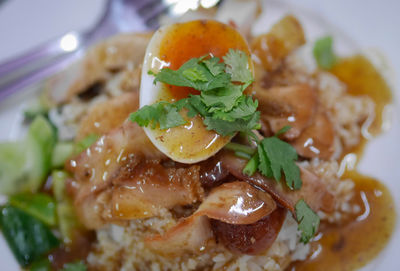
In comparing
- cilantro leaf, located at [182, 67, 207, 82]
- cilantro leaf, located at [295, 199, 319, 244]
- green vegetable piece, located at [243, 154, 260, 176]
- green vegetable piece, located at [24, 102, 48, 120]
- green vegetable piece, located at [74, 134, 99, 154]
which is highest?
cilantro leaf, located at [182, 67, 207, 82]

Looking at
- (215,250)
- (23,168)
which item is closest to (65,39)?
(23,168)

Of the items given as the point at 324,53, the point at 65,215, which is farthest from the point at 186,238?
the point at 324,53

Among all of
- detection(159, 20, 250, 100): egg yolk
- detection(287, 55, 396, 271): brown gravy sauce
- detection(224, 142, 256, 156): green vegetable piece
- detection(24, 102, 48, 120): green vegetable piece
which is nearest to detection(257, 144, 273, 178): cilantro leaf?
detection(224, 142, 256, 156): green vegetable piece

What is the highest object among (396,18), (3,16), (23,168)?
Answer: (3,16)

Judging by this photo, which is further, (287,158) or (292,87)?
(292,87)

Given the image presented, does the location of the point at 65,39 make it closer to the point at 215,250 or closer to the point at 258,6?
the point at 258,6

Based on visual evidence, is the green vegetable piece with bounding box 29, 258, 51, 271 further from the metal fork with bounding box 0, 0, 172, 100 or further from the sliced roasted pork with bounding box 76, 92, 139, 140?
the metal fork with bounding box 0, 0, 172, 100
